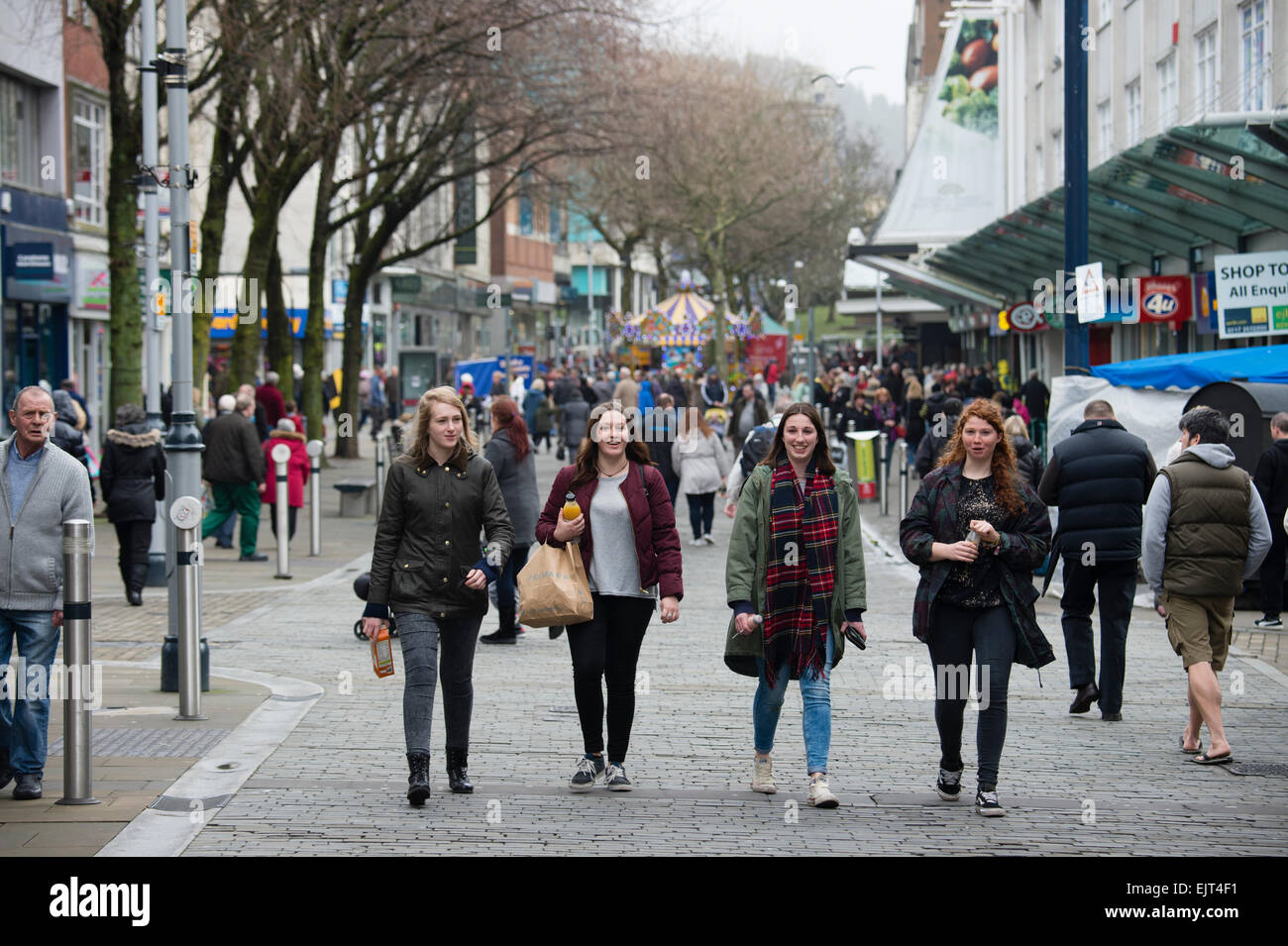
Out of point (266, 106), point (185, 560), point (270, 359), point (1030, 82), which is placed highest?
point (1030, 82)

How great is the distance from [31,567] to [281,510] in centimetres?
880

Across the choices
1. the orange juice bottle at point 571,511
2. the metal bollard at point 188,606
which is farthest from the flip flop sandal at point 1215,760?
the metal bollard at point 188,606

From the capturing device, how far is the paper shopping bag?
7.25m

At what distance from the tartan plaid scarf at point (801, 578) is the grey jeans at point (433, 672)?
4.21ft

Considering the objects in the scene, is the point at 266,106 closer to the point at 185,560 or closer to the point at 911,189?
the point at 185,560

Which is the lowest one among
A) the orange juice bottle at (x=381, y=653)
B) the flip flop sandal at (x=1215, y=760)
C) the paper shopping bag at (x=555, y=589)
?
the flip flop sandal at (x=1215, y=760)

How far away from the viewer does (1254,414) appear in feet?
46.6

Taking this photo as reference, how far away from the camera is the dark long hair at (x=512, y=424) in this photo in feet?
38.7

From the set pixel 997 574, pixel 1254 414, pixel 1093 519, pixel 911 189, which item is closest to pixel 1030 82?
pixel 911 189

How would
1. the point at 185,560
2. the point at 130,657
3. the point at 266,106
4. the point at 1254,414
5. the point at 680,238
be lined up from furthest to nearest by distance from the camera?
the point at 680,238, the point at 266,106, the point at 1254,414, the point at 130,657, the point at 185,560

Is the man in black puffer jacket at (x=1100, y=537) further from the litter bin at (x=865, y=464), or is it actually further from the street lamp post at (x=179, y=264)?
the litter bin at (x=865, y=464)

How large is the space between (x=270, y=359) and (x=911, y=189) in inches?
700

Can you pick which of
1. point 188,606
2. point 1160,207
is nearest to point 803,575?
point 188,606

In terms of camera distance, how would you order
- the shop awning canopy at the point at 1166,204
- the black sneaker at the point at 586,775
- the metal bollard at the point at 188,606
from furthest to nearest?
the shop awning canopy at the point at 1166,204 < the metal bollard at the point at 188,606 < the black sneaker at the point at 586,775
